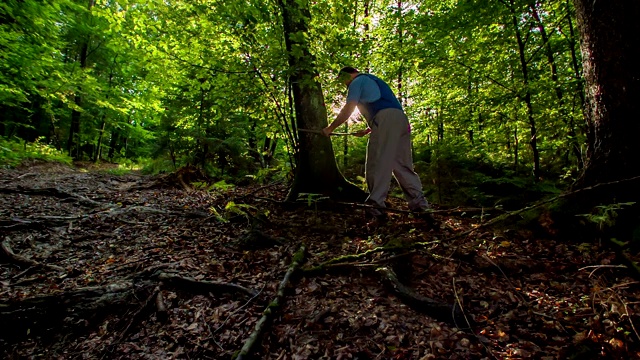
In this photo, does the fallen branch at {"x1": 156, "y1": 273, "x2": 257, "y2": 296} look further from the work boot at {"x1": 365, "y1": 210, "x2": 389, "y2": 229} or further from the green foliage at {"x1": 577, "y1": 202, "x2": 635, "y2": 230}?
the green foliage at {"x1": 577, "y1": 202, "x2": 635, "y2": 230}

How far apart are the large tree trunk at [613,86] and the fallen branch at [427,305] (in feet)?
7.08

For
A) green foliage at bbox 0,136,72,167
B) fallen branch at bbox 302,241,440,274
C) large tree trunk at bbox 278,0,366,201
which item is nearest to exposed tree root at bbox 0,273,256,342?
fallen branch at bbox 302,241,440,274

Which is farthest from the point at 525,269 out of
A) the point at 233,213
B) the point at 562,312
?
the point at 233,213

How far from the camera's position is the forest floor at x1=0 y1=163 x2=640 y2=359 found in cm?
206

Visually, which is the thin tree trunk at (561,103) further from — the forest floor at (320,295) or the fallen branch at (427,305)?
the fallen branch at (427,305)

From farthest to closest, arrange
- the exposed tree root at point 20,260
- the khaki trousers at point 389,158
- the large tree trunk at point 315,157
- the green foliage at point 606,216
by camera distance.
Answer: the large tree trunk at point 315,157 → the khaki trousers at point 389,158 → the exposed tree root at point 20,260 → the green foliage at point 606,216

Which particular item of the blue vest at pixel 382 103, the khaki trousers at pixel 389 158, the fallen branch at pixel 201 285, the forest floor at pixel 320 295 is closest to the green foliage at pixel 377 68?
the blue vest at pixel 382 103

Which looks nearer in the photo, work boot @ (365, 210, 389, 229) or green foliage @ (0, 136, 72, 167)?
work boot @ (365, 210, 389, 229)

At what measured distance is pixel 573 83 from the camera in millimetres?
4871

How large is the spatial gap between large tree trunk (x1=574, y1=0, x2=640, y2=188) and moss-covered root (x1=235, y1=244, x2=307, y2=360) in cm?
323

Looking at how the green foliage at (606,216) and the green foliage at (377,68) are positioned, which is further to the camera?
the green foliage at (377,68)

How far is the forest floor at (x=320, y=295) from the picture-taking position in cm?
206

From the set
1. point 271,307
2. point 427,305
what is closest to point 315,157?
point 271,307

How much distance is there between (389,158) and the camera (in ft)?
Result: 14.1
